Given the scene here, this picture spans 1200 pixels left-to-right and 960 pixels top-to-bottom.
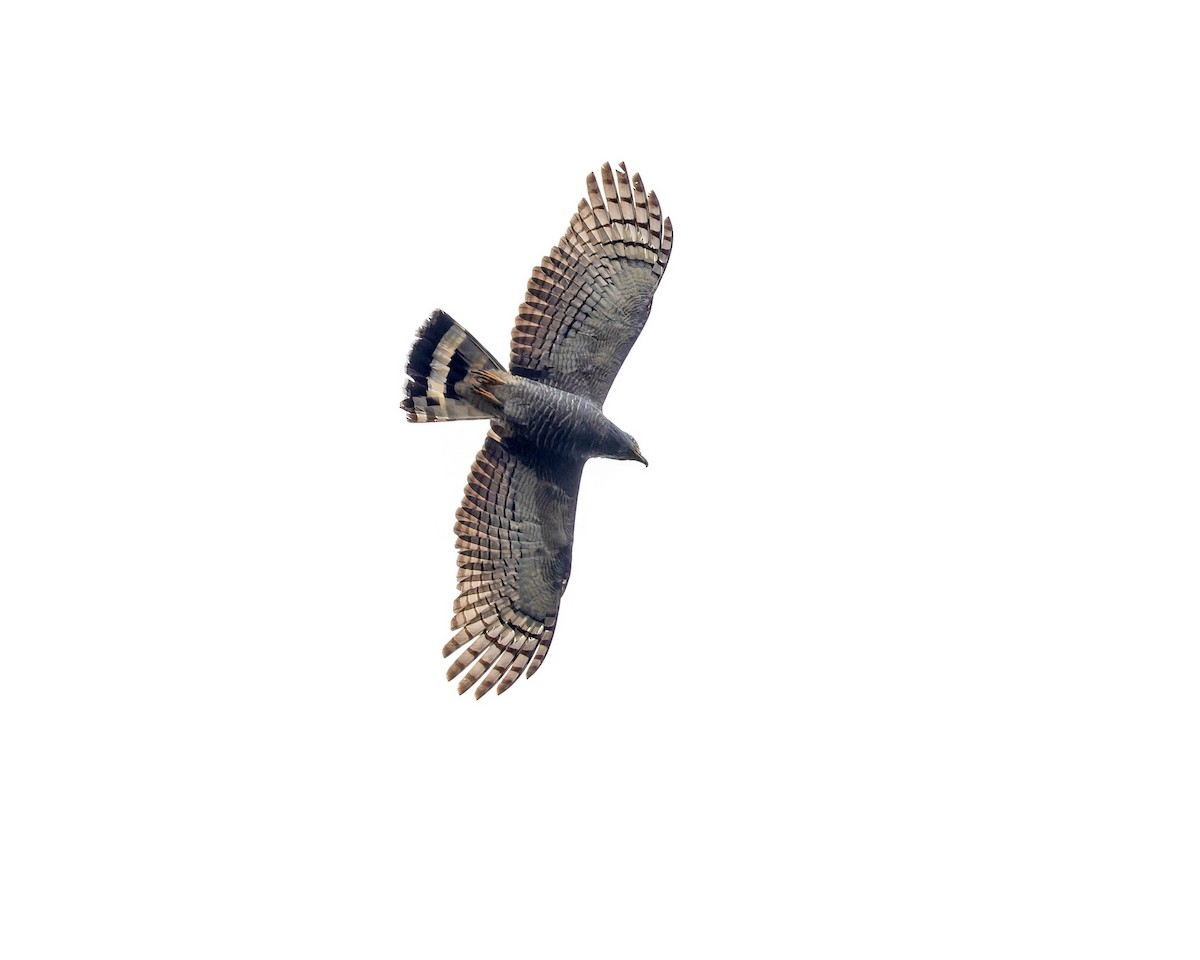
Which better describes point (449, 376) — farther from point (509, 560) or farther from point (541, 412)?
point (509, 560)

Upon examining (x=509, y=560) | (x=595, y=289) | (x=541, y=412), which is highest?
(x=595, y=289)

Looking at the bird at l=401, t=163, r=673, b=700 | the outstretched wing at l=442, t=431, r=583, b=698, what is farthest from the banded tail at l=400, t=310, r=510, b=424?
the outstretched wing at l=442, t=431, r=583, b=698

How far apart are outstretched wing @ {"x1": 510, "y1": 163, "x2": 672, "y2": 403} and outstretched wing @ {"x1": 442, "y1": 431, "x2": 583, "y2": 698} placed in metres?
0.82

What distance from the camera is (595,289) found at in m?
18.5

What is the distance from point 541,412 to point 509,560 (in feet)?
4.64

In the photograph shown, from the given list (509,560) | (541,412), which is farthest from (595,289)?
(509,560)

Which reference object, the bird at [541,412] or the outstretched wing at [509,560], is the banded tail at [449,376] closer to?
the bird at [541,412]

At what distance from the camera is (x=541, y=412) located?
18.3 m

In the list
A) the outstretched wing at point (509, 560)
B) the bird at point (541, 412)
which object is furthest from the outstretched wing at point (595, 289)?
→ the outstretched wing at point (509, 560)

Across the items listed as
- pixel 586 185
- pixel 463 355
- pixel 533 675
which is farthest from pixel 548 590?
pixel 586 185

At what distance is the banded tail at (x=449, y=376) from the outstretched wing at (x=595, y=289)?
0.32 metres

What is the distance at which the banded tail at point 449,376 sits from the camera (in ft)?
59.8

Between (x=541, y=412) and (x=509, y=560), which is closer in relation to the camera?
(x=541, y=412)

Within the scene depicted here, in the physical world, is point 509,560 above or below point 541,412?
below
